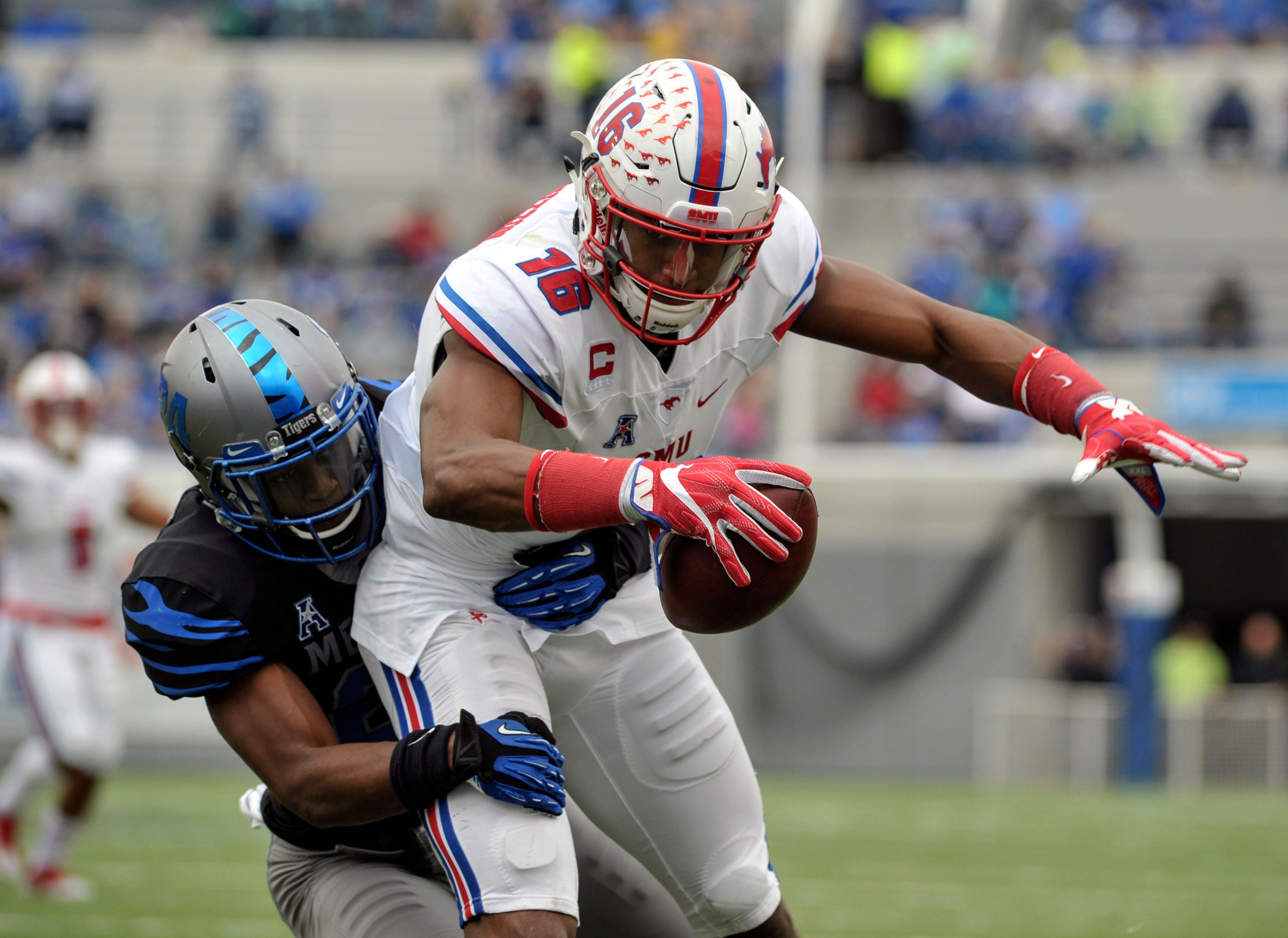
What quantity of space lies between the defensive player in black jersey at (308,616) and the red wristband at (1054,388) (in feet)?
2.76

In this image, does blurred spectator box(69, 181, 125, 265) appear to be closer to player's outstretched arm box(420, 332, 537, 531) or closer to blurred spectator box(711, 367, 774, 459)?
blurred spectator box(711, 367, 774, 459)

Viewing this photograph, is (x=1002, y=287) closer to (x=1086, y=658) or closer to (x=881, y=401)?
(x=881, y=401)

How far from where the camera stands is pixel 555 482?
277cm

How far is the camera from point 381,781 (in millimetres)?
3010

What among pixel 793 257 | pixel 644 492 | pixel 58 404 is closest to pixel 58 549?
pixel 58 404

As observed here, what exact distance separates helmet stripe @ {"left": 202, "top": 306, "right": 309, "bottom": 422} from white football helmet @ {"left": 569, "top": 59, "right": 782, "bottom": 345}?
1.97 ft

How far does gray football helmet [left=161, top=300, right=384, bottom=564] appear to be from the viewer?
3.20 meters

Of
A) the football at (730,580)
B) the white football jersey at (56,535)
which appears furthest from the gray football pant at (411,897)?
the white football jersey at (56,535)

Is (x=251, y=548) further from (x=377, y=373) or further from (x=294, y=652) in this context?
(x=377, y=373)

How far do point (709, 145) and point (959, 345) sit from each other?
79 cm

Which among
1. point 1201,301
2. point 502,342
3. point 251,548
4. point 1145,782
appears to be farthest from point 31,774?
point 1201,301

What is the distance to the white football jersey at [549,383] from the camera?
3.05 meters

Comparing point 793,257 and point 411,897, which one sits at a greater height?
point 793,257

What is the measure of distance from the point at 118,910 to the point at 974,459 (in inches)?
334
